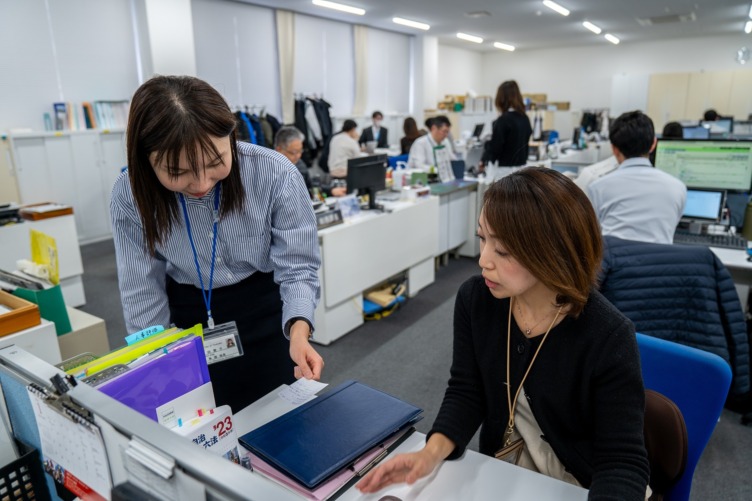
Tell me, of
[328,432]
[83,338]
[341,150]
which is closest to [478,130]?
[341,150]

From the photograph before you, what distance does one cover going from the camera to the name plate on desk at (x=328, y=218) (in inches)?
128

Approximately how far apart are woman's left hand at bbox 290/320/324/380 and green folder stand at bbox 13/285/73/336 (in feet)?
4.93

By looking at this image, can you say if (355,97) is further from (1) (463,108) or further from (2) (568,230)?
(2) (568,230)

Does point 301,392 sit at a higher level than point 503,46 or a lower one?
lower

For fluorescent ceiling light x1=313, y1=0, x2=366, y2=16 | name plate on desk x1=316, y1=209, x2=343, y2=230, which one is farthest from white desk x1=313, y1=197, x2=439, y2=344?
fluorescent ceiling light x1=313, y1=0, x2=366, y2=16

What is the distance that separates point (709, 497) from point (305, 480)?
1880 mm

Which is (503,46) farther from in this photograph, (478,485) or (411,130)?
(478,485)

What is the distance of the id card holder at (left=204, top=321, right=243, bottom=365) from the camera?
48.6 inches

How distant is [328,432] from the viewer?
1.05m

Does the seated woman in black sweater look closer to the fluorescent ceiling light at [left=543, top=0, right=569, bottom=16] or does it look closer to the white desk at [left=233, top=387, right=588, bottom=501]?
the white desk at [left=233, top=387, right=588, bottom=501]

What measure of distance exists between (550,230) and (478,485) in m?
0.53

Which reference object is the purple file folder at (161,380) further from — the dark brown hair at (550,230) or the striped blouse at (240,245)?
the dark brown hair at (550,230)

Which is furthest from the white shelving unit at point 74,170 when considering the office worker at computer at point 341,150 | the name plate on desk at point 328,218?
the name plate on desk at point 328,218

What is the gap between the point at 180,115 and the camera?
3.20ft
